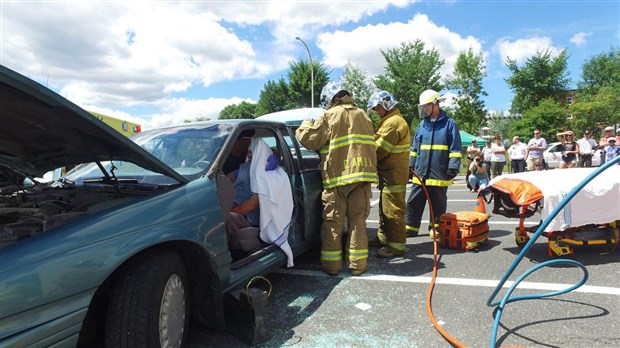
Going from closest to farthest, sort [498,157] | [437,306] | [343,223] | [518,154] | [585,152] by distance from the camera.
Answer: [437,306] → [343,223] → [585,152] → [498,157] → [518,154]

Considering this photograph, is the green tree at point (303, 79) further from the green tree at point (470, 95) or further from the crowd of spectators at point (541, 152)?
the crowd of spectators at point (541, 152)

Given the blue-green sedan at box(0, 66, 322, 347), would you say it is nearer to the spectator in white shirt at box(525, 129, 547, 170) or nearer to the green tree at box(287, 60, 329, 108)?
the spectator in white shirt at box(525, 129, 547, 170)

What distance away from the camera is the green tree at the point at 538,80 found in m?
34.8

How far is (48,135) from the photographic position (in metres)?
2.30

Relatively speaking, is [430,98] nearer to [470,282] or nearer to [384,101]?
[384,101]

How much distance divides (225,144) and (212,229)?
0.78 m

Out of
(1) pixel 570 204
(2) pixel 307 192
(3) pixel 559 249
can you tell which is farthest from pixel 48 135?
(3) pixel 559 249

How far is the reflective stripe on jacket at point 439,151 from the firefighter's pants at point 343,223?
1456 mm

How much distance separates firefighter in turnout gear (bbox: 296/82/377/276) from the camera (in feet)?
12.5

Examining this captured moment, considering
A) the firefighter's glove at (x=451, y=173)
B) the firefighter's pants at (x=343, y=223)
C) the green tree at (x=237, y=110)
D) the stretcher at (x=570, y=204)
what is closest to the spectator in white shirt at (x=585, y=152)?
the stretcher at (x=570, y=204)

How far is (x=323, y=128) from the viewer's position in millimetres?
3861

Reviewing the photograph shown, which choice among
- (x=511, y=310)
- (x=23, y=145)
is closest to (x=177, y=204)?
(x=23, y=145)

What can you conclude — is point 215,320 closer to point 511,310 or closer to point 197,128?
point 197,128

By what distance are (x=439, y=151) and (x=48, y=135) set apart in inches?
164
